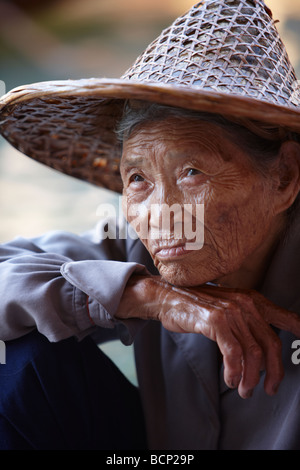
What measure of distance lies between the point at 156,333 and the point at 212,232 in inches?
18.3

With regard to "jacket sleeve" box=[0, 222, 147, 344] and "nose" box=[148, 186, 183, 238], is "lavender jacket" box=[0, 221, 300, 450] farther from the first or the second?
"nose" box=[148, 186, 183, 238]

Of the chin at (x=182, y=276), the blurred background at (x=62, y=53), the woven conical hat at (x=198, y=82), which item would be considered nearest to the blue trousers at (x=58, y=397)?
the chin at (x=182, y=276)

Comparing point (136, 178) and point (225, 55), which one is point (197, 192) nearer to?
point (136, 178)

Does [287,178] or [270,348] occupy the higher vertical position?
[287,178]

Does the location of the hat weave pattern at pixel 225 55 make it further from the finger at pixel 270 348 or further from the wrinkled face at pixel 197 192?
the finger at pixel 270 348

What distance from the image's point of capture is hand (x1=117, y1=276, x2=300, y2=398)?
890 millimetres

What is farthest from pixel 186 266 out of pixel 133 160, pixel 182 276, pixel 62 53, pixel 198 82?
pixel 62 53

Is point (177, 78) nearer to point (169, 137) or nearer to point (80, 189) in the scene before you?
point (169, 137)

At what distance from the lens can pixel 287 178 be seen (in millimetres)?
1011

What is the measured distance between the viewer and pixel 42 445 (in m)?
1.04

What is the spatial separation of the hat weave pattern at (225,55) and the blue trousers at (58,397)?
1.96 ft

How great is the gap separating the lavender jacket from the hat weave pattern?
33 cm

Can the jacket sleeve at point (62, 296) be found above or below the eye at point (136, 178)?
below

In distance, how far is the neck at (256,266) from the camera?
108cm
